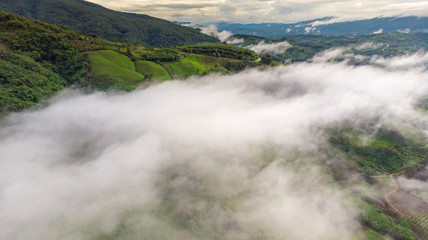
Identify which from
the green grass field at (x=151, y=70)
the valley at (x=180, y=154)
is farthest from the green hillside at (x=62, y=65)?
the valley at (x=180, y=154)

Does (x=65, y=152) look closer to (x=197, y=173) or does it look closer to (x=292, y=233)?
(x=197, y=173)

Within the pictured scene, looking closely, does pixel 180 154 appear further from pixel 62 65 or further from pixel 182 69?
pixel 62 65

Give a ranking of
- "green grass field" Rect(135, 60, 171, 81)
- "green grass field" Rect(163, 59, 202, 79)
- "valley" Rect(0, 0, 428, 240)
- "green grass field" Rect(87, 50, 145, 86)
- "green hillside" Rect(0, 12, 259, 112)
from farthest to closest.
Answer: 1. "green grass field" Rect(163, 59, 202, 79)
2. "green grass field" Rect(135, 60, 171, 81)
3. "green grass field" Rect(87, 50, 145, 86)
4. "green hillside" Rect(0, 12, 259, 112)
5. "valley" Rect(0, 0, 428, 240)

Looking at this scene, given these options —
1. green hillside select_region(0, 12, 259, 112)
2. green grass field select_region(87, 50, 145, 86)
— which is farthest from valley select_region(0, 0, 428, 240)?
green grass field select_region(87, 50, 145, 86)

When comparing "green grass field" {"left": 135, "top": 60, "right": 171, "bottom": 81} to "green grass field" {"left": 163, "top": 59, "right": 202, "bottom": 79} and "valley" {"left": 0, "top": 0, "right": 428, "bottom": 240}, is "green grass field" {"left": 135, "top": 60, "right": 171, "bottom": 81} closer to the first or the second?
"valley" {"left": 0, "top": 0, "right": 428, "bottom": 240}

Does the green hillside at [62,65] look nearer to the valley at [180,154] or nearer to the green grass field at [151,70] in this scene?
the green grass field at [151,70]

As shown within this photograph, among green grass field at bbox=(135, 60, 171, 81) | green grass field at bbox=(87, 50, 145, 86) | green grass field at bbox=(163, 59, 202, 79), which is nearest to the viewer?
green grass field at bbox=(87, 50, 145, 86)

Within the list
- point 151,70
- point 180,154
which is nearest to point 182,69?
point 151,70
